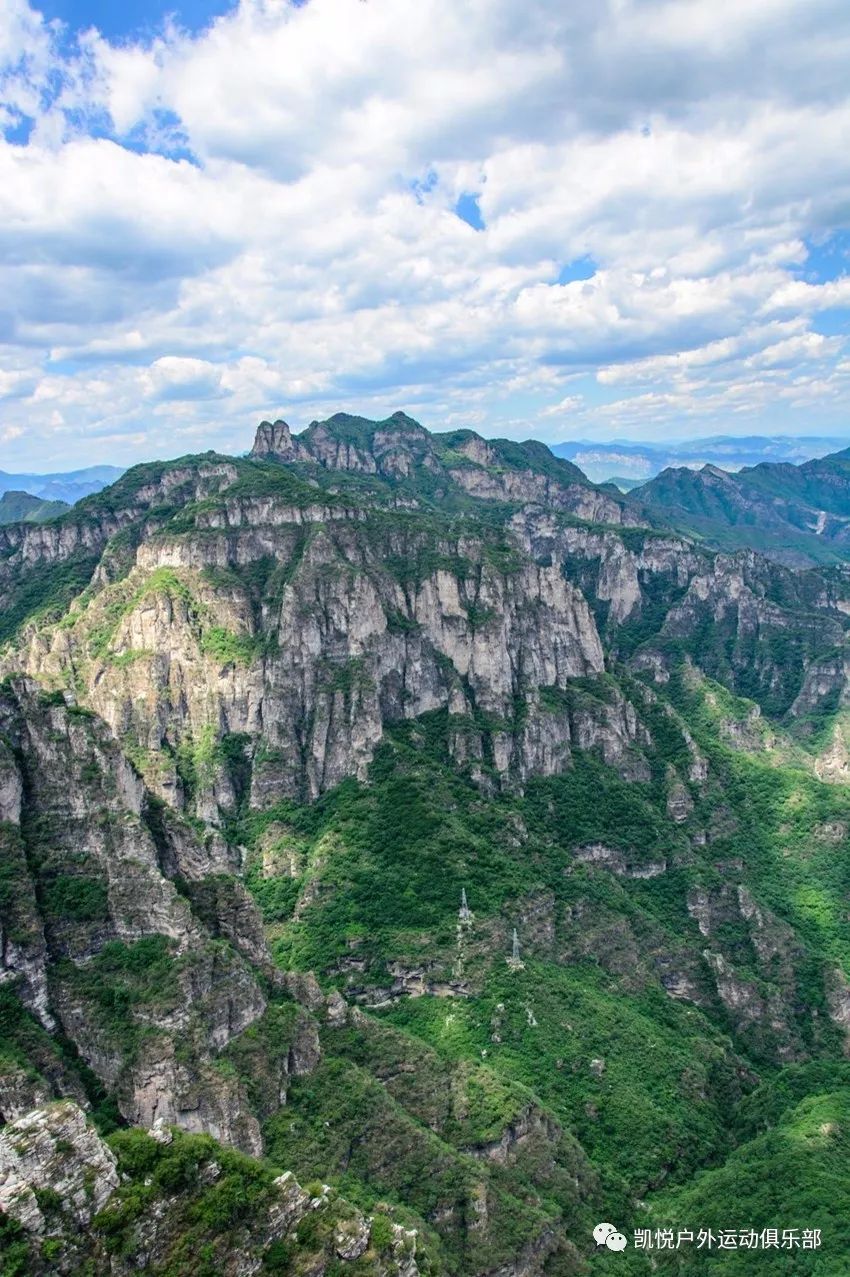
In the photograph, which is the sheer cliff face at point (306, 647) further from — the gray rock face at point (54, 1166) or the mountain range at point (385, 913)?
the gray rock face at point (54, 1166)

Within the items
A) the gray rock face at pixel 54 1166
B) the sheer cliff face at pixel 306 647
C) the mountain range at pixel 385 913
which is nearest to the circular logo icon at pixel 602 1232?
the mountain range at pixel 385 913

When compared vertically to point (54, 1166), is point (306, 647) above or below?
above

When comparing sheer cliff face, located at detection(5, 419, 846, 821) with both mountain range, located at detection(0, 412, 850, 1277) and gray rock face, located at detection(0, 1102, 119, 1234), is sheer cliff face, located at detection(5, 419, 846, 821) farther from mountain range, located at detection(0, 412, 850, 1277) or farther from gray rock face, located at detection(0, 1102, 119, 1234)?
gray rock face, located at detection(0, 1102, 119, 1234)

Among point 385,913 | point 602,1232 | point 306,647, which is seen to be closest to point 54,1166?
point 602,1232

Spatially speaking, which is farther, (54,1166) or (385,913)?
(385,913)

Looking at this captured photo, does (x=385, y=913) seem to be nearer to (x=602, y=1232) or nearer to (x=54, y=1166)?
(x=602, y=1232)

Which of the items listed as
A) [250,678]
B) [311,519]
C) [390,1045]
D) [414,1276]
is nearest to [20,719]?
[390,1045]

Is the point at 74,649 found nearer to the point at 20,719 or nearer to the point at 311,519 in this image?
the point at 311,519

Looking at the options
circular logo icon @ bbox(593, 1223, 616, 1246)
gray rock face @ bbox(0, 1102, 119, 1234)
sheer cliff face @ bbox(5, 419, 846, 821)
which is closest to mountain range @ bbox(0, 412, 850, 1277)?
gray rock face @ bbox(0, 1102, 119, 1234)
